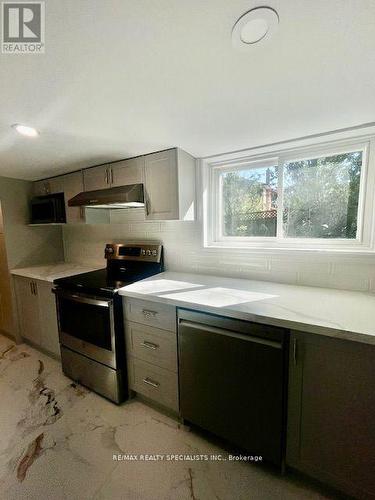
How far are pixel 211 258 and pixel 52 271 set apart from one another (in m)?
1.78

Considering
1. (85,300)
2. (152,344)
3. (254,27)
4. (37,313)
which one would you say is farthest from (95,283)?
(254,27)

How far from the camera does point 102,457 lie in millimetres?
1356

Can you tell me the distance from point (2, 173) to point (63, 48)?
229cm

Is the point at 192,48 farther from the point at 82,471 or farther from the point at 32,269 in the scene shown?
the point at 32,269

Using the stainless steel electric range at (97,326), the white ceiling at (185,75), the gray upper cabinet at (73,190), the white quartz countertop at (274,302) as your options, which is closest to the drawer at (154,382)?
the stainless steel electric range at (97,326)

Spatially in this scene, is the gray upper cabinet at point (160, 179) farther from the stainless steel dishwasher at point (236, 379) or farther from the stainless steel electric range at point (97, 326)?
the stainless steel dishwasher at point (236, 379)

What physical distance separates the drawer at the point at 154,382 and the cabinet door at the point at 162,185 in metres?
1.15

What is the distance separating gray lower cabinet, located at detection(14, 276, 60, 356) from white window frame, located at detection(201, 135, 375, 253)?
67.5 inches

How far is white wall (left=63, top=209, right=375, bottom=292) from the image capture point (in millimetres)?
1508

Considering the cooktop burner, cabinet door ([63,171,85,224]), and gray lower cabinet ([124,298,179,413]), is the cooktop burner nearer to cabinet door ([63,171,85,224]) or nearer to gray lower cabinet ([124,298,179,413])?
gray lower cabinet ([124,298,179,413])

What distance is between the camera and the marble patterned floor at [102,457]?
1.18 meters

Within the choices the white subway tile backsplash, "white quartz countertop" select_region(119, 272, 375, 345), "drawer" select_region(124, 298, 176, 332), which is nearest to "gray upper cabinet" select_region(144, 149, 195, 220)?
the white subway tile backsplash

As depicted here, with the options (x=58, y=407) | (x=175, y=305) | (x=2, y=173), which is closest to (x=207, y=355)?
(x=175, y=305)

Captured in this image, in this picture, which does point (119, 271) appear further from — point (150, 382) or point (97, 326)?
point (150, 382)
